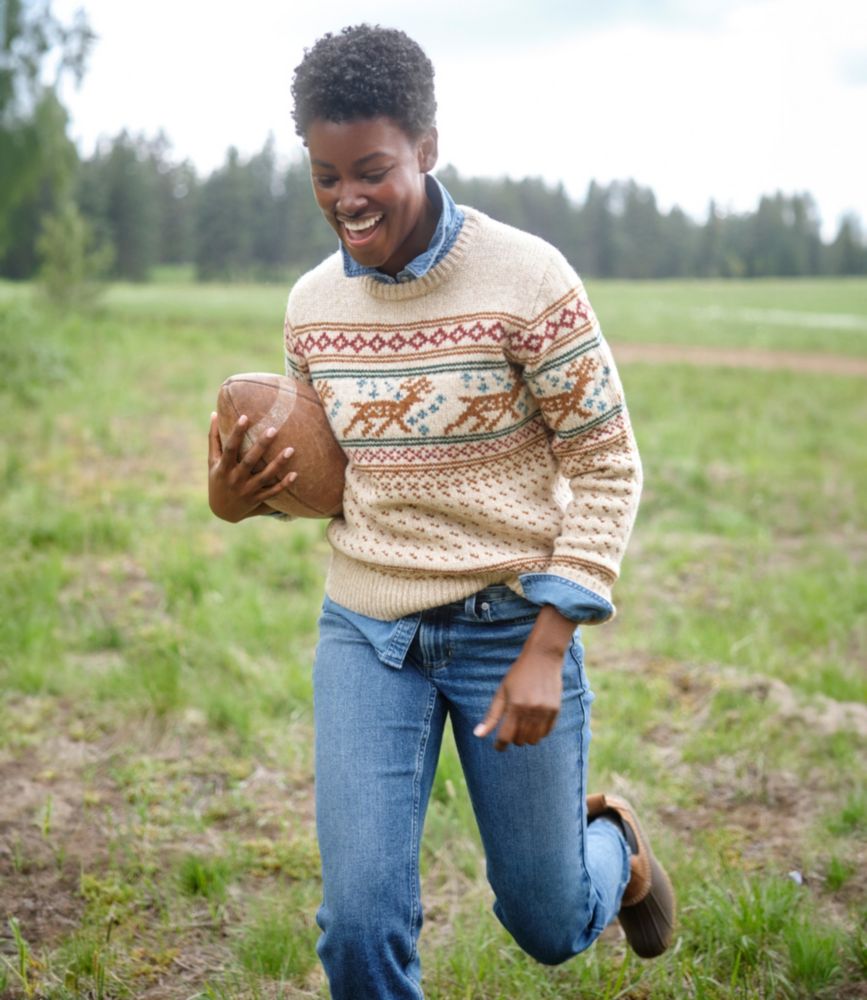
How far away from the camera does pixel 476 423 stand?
2.32 m

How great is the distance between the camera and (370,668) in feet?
7.80

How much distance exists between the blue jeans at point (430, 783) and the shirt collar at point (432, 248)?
2.28 feet

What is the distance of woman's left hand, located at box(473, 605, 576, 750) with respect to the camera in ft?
7.15

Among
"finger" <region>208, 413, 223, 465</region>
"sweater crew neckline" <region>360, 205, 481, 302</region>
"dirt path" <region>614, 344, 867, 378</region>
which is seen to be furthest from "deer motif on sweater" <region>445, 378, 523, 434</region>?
"dirt path" <region>614, 344, 867, 378</region>

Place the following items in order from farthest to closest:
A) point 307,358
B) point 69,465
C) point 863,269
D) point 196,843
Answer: point 863,269
point 69,465
point 196,843
point 307,358

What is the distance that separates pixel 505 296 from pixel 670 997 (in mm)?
1789

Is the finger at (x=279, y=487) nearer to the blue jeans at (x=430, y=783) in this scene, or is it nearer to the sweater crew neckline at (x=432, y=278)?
the blue jeans at (x=430, y=783)

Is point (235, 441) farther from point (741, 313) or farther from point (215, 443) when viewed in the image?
point (741, 313)

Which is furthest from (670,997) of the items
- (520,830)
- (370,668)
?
(370,668)

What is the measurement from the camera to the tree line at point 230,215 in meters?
13.7

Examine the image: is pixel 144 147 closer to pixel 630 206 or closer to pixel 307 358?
pixel 630 206

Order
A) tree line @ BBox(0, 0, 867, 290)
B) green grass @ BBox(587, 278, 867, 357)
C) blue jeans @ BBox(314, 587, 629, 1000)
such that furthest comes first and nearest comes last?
green grass @ BBox(587, 278, 867, 357) → tree line @ BBox(0, 0, 867, 290) → blue jeans @ BBox(314, 587, 629, 1000)

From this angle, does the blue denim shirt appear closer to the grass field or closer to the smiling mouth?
the smiling mouth

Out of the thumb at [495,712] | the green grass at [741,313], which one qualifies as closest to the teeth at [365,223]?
the thumb at [495,712]
